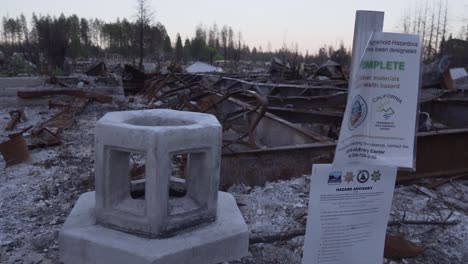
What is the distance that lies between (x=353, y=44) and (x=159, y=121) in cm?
160

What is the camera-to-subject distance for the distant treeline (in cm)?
2461

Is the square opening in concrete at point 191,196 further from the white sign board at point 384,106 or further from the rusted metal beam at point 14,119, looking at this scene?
the rusted metal beam at point 14,119

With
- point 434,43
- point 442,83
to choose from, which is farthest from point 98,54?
point 442,83

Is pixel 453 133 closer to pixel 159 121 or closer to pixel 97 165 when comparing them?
pixel 159 121

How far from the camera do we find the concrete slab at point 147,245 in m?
2.51

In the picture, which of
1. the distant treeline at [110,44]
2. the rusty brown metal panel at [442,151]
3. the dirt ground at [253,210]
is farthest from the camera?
the distant treeline at [110,44]

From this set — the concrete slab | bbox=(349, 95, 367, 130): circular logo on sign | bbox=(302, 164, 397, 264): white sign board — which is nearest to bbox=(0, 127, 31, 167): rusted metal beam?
the concrete slab

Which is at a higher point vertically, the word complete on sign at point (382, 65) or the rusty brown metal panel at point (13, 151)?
the word complete on sign at point (382, 65)

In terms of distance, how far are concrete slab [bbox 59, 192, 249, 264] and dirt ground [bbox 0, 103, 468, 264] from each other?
13.3 inches

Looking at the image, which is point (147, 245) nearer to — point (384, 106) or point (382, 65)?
point (384, 106)

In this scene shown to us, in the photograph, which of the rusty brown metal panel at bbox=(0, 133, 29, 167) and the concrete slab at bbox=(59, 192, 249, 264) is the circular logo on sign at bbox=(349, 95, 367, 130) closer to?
the concrete slab at bbox=(59, 192, 249, 264)

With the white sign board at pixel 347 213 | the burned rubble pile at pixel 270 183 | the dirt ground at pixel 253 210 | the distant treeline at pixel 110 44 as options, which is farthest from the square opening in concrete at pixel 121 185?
the distant treeline at pixel 110 44

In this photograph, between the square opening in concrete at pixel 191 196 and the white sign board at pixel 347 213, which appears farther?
the square opening in concrete at pixel 191 196

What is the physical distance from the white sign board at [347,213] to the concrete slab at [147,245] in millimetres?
616
